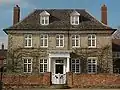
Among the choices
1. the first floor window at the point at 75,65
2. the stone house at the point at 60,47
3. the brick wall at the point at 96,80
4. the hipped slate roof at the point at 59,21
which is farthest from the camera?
the hipped slate roof at the point at 59,21

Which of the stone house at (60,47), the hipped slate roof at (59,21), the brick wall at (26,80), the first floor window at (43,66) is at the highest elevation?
the hipped slate roof at (59,21)

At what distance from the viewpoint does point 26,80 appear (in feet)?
107

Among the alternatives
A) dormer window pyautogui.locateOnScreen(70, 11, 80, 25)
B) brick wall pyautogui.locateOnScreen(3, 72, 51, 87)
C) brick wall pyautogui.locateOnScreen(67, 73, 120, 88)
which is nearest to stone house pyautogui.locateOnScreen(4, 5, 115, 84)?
dormer window pyautogui.locateOnScreen(70, 11, 80, 25)

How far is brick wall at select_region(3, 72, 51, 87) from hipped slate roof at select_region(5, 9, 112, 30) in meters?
9.28

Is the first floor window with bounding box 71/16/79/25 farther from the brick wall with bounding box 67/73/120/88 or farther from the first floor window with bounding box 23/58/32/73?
the brick wall with bounding box 67/73/120/88

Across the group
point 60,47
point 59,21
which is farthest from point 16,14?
point 60,47

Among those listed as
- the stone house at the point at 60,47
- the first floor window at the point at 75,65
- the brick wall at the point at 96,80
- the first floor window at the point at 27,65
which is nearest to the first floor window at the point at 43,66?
the stone house at the point at 60,47

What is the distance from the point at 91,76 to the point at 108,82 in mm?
1991

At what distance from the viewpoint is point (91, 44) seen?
4003 centimetres

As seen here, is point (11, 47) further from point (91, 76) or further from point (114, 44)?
point (114, 44)

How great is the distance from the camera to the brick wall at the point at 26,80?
32125mm

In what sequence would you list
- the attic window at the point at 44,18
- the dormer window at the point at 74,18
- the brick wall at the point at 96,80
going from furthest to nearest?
the dormer window at the point at 74,18 → the attic window at the point at 44,18 → the brick wall at the point at 96,80

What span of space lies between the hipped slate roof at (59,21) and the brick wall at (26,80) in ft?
30.4

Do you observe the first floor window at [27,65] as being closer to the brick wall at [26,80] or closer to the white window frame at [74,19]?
the brick wall at [26,80]
